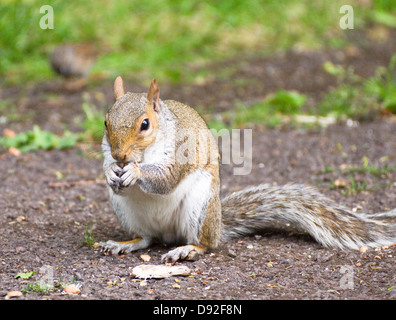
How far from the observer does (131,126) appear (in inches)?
113

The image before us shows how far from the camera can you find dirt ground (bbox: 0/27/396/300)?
9.18 feet

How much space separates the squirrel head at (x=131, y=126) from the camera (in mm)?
2850

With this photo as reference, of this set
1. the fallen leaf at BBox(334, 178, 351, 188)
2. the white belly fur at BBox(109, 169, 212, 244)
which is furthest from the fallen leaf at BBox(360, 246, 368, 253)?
the fallen leaf at BBox(334, 178, 351, 188)

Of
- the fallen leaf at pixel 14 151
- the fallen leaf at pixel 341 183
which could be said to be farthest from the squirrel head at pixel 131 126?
the fallen leaf at pixel 14 151

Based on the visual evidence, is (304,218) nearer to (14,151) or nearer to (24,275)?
(24,275)

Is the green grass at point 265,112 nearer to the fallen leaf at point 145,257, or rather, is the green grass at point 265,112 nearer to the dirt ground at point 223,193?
the dirt ground at point 223,193

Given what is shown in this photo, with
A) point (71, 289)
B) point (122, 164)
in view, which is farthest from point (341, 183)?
point (71, 289)

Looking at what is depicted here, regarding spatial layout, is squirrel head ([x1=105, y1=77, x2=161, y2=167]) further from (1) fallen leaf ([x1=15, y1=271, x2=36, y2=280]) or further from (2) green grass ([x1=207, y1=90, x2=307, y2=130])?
(2) green grass ([x1=207, y1=90, x2=307, y2=130])

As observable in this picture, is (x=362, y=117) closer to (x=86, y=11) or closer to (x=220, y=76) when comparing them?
(x=220, y=76)

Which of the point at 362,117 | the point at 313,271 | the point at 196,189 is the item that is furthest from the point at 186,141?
the point at 362,117

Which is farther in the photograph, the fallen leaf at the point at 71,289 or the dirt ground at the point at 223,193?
the dirt ground at the point at 223,193

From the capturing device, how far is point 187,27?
323 inches

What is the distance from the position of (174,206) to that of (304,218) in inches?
28.8

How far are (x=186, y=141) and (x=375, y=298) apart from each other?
1267mm
